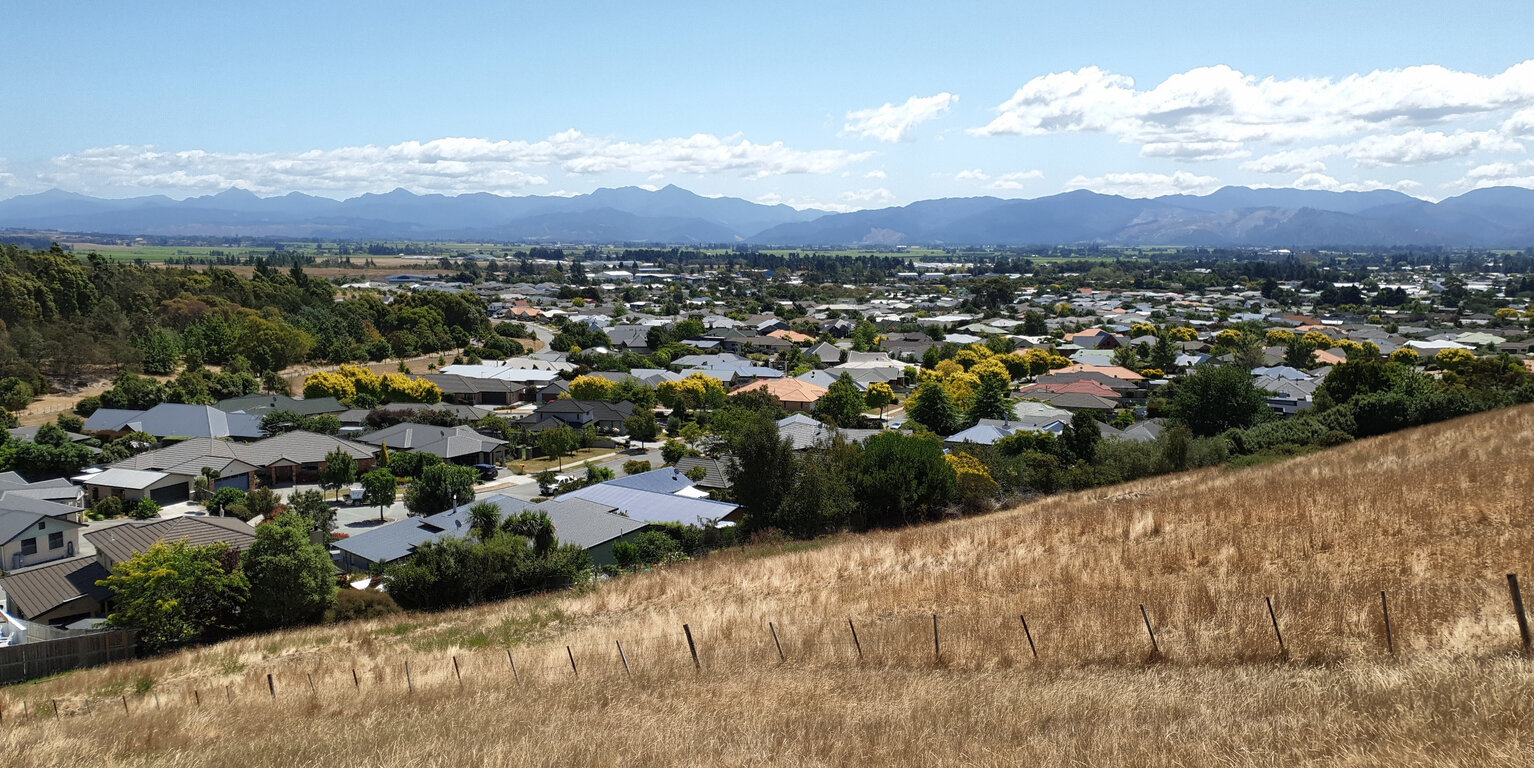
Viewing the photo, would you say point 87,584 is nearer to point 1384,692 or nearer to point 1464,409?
point 1384,692

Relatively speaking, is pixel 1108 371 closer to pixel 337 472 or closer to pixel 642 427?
pixel 642 427

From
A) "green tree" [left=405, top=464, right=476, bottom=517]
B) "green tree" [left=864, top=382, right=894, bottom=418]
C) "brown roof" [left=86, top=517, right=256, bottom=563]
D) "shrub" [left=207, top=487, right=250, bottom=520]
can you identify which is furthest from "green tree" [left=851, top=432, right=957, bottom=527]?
"green tree" [left=864, top=382, right=894, bottom=418]

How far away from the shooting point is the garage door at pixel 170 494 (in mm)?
28125

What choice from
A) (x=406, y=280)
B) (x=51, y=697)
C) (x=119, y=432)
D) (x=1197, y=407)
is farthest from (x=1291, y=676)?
(x=406, y=280)

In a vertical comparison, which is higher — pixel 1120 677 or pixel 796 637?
pixel 1120 677

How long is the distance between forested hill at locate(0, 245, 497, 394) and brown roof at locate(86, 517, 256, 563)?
27.6m

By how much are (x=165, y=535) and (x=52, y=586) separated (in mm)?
2086

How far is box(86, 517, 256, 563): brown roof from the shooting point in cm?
1889

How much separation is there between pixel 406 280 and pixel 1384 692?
433ft

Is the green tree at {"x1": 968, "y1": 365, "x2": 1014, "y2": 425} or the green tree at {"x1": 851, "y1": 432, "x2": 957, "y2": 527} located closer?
the green tree at {"x1": 851, "y1": 432, "x2": 957, "y2": 527}

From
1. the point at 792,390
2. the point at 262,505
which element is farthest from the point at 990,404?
the point at 262,505

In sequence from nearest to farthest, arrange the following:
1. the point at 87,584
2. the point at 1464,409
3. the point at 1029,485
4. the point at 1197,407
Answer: the point at 87,584 → the point at 1029,485 → the point at 1464,409 → the point at 1197,407

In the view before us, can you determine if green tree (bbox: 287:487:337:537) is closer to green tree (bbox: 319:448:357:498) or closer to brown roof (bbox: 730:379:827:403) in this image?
green tree (bbox: 319:448:357:498)

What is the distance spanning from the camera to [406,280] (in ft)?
414
